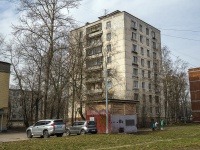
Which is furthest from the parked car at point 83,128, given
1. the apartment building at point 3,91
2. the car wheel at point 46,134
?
the apartment building at point 3,91

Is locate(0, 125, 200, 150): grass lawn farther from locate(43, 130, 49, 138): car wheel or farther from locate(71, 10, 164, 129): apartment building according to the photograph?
locate(71, 10, 164, 129): apartment building

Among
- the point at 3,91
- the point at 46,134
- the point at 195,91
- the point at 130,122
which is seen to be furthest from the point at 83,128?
the point at 195,91

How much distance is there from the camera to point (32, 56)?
116 ft

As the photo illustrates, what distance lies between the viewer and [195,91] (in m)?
76.4

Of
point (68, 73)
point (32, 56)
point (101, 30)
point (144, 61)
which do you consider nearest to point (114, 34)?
point (101, 30)

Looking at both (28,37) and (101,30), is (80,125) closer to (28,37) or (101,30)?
(28,37)

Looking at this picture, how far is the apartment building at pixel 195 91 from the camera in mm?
74812

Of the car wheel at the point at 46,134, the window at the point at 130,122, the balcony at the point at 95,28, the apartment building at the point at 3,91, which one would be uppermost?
the balcony at the point at 95,28

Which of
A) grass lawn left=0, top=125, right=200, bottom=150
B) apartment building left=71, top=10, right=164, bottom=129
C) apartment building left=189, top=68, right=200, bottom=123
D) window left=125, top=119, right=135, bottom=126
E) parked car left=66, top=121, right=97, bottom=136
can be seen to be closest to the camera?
grass lawn left=0, top=125, right=200, bottom=150

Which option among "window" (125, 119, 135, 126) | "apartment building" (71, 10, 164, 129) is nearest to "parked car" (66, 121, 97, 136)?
"window" (125, 119, 135, 126)

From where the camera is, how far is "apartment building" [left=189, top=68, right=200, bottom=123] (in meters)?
74.8

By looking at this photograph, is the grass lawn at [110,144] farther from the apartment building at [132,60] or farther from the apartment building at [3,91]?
the apartment building at [132,60]

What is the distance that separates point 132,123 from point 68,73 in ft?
37.1

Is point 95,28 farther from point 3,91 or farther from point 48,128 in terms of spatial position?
point 48,128
